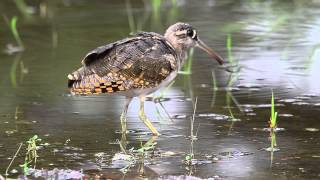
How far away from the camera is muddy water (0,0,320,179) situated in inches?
250

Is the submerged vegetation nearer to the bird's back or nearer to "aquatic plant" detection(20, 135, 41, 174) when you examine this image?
"aquatic plant" detection(20, 135, 41, 174)

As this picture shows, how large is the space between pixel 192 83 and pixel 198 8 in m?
4.32

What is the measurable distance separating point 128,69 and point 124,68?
0.12ft

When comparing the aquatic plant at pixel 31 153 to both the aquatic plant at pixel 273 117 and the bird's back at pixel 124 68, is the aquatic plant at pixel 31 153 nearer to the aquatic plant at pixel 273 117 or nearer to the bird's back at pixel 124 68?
the bird's back at pixel 124 68

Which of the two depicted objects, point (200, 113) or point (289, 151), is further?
point (200, 113)

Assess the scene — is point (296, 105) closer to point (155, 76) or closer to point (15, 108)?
point (155, 76)

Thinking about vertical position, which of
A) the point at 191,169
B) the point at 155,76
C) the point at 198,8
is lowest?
the point at 191,169

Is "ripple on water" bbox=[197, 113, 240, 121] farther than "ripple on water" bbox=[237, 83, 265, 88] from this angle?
No

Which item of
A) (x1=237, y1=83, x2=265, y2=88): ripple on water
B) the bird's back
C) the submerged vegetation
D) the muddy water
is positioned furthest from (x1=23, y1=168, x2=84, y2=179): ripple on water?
(x1=237, y1=83, x2=265, y2=88): ripple on water

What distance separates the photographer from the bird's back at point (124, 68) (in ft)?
23.5

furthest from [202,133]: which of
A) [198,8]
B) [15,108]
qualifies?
[198,8]

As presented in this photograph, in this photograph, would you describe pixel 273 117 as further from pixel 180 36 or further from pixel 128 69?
pixel 180 36

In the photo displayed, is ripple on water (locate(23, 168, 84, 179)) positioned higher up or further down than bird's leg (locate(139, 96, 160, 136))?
further down

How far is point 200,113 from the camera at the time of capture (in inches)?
310
